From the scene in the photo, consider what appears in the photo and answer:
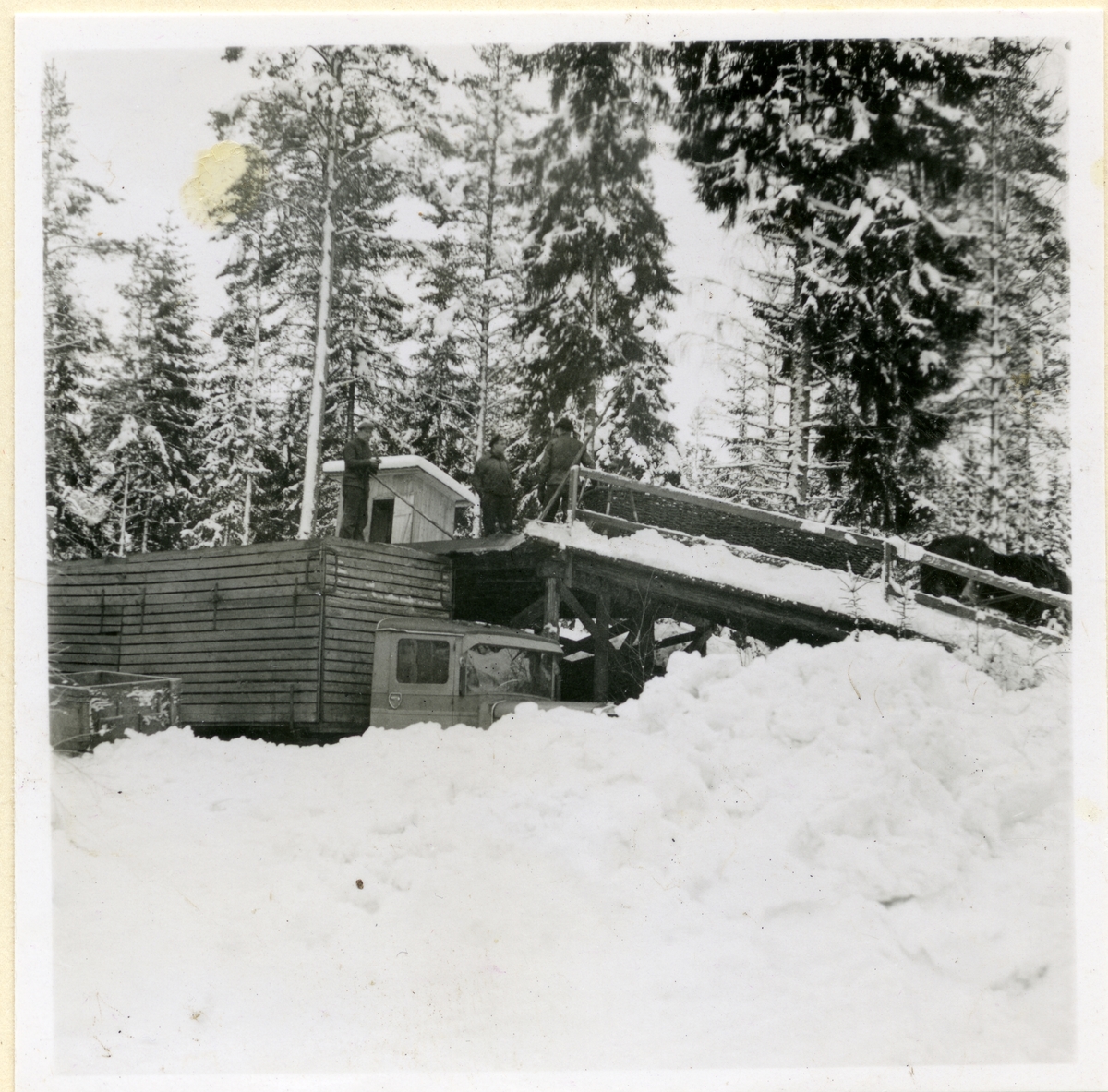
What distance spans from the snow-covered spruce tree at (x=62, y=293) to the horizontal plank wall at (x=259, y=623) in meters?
1.68

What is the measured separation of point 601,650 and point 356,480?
3.47m

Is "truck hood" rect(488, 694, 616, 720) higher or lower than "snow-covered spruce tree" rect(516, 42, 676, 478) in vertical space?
lower

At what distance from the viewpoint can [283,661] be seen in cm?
744

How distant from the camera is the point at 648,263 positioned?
22.3ft

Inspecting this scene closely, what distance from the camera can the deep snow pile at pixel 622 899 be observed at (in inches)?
165

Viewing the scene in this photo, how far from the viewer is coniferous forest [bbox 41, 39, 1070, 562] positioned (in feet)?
17.0

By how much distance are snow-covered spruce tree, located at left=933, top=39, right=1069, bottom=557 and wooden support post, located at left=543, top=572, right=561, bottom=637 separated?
4032mm

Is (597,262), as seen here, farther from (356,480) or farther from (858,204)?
(356,480)

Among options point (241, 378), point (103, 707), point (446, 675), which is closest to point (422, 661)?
point (446, 675)

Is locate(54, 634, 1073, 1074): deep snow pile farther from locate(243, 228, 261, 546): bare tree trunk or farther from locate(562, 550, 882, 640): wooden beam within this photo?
locate(243, 228, 261, 546): bare tree trunk

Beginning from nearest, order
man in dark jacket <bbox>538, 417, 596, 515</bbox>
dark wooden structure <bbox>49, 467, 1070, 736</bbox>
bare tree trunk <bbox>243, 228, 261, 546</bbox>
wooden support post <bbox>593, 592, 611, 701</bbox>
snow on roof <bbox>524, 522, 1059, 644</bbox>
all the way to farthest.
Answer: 1. snow on roof <bbox>524, 522, 1059, 644</bbox>
2. dark wooden structure <bbox>49, 467, 1070, 736</bbox>
3. wooden support post <bbox>593, 592, 611, 701</bbox>
4. bare tree trunk <bbox>243, 228, 261, 546</bbox>
5. man in dark jacket <bbox>538, 417, 596, 515</bbox>

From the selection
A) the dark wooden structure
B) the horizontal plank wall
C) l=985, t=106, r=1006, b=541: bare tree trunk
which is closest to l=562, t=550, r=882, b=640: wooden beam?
the dark wooden structure

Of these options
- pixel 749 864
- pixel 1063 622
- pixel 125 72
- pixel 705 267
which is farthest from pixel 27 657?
pixel 1063 622

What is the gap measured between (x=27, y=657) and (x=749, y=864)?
13.7 ft
